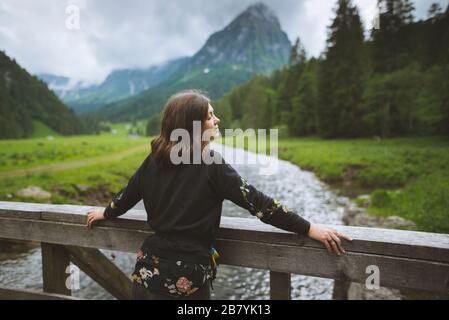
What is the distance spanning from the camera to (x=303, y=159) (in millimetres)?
28625

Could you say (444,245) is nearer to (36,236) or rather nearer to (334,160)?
(36,236)

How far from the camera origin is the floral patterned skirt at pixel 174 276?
2.05 m

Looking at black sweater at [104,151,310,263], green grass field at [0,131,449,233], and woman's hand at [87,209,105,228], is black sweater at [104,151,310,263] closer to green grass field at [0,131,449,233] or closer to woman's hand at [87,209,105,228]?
woman's hand at [87,209,105,228]

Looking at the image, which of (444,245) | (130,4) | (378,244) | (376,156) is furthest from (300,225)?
(376,156)

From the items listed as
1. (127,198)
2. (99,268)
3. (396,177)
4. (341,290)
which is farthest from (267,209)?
(396,177)

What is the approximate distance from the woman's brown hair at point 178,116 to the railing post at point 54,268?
1434mm

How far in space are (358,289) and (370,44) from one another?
43683 mm

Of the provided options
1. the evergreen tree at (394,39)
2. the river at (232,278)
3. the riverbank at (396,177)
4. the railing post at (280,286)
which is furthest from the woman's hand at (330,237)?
the evergreen tree at (394,39)

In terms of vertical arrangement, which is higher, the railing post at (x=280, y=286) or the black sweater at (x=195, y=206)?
the black sweater at (x=195, y=206)

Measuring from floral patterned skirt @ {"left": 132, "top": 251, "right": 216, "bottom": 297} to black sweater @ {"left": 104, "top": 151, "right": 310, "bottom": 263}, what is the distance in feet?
0.16

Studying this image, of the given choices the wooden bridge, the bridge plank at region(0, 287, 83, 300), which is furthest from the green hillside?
the wooden bridge

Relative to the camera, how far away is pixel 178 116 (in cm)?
214

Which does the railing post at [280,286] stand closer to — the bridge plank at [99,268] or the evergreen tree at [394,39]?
the bridge plank at [99,268]

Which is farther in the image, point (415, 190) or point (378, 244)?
point (415, 190)
